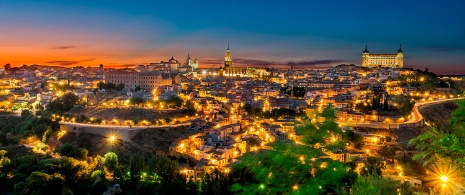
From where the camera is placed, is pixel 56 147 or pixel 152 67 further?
pixel 152 67

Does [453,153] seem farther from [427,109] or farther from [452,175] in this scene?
[427,109]

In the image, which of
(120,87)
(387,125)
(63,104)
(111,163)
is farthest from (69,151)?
(120,87)

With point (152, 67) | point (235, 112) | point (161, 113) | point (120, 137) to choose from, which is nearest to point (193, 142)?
point (120, 137)

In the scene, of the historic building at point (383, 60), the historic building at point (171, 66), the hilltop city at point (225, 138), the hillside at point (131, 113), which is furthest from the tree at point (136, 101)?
the historic building at point (383, 60)

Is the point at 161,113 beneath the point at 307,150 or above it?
beneath

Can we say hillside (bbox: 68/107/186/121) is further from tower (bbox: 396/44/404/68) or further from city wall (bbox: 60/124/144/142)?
tower (bbox: 396/44/404/68)

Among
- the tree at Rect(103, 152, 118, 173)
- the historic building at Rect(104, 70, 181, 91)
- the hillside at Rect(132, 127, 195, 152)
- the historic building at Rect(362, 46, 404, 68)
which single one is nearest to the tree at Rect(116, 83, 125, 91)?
Result: the historic building at Rect(104, 70, 181, 91)

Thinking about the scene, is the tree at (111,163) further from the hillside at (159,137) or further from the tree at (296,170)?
the tree at (296,170)

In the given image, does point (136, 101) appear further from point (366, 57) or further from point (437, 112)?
→ point (366, 57)
